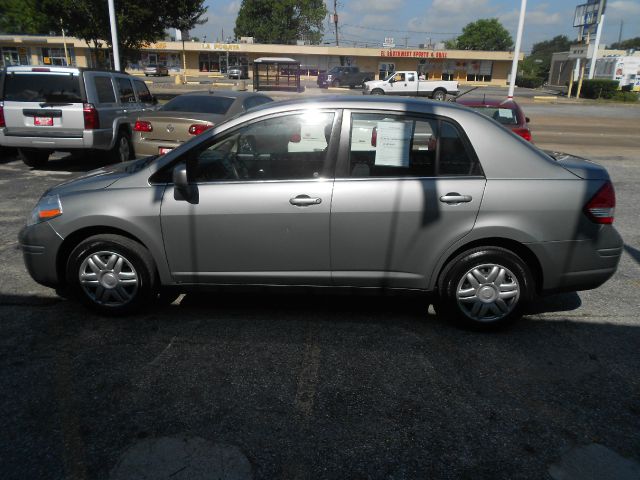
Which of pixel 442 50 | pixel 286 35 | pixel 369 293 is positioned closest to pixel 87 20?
pixel 369 293

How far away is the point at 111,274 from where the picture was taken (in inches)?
154

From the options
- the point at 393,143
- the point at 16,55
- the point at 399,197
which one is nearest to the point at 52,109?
the point at 393,143

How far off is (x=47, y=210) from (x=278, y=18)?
9932 centimetres

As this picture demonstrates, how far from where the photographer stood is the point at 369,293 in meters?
3.86

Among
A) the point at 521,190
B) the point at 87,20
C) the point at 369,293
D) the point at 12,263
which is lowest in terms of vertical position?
the point at 12,263

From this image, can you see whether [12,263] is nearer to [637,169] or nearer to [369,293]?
[369,293]

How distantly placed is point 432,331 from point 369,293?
57 centimetres

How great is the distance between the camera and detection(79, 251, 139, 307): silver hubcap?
389cm

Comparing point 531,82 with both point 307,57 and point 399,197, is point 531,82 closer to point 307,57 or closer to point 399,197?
point 307,57

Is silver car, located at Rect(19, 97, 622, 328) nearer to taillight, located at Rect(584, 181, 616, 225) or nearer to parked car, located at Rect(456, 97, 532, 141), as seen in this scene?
taillight, located at Rect(584, 181, 616, 225)

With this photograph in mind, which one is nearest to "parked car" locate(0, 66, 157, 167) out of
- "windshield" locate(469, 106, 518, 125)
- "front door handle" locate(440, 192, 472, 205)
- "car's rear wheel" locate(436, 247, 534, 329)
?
"windshield" locate(469, 106, 518, 125)

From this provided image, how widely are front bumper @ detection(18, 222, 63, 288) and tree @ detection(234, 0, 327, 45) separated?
98214 millimetres

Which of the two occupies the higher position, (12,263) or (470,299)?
(470,299)

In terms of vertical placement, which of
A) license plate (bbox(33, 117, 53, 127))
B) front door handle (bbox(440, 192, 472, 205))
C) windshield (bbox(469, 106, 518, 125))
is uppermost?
windshield (bbox(469, 106, 518, 125))
